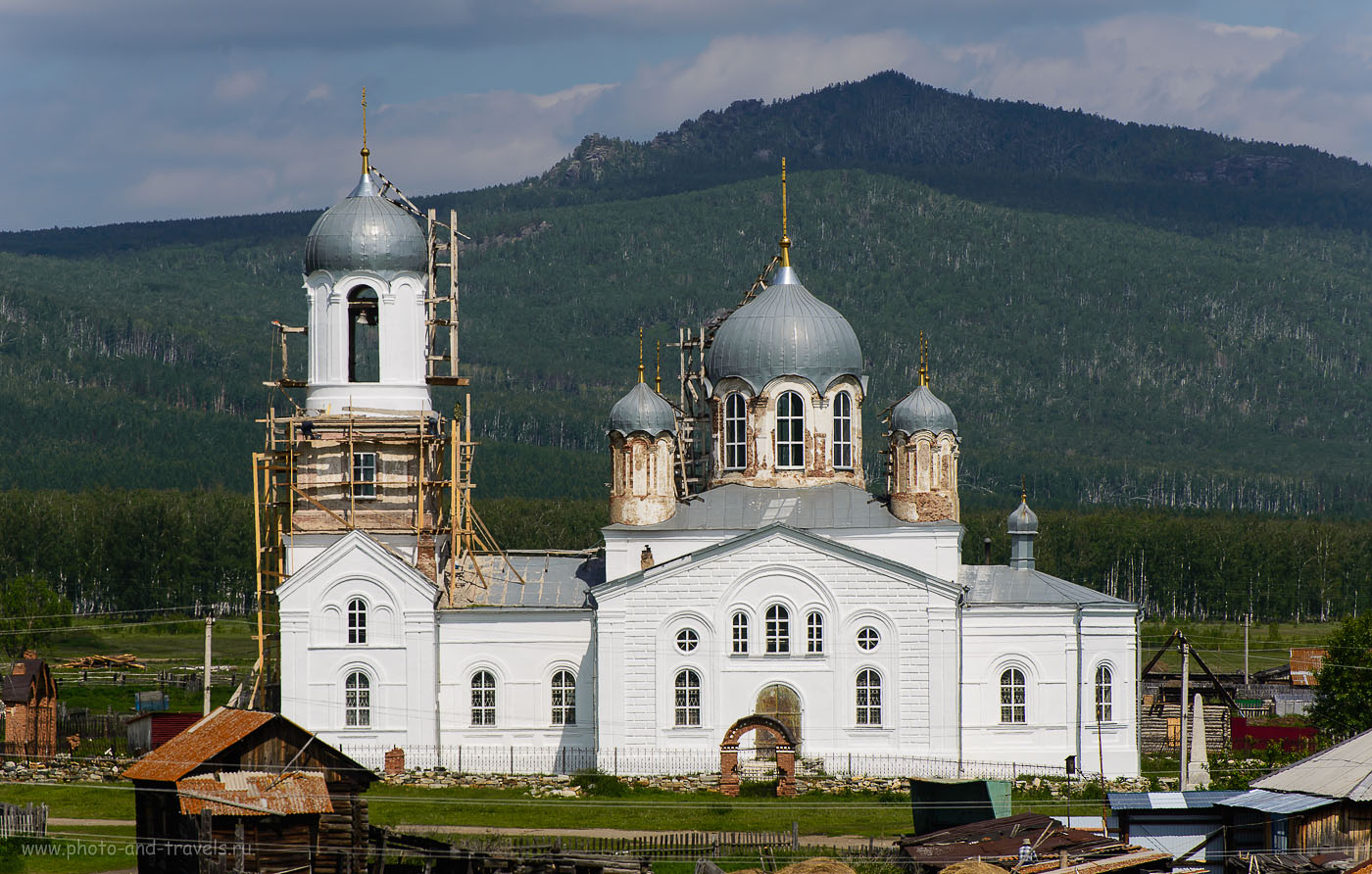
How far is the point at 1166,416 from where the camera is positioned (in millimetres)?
187000

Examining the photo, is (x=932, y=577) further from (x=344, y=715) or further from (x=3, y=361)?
(x=3, y=361)

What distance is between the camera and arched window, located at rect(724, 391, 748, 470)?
171ft

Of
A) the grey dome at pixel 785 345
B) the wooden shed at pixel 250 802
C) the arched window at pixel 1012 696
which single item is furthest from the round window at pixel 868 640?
the wooden shed at pixel 250 802

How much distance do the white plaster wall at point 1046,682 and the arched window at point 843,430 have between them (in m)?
5.54

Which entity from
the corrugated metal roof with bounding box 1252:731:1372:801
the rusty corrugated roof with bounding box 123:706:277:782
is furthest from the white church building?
the rusty corrugated roof with bounding box 123:706:277:782

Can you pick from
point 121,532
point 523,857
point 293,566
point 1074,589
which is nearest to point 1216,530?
point 121,532

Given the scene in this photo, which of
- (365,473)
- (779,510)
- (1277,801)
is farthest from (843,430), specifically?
(1277,801)

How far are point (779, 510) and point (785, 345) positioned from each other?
424cm

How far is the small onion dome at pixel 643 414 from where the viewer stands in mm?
50250

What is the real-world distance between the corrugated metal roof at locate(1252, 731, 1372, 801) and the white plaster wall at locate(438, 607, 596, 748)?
17990 mm

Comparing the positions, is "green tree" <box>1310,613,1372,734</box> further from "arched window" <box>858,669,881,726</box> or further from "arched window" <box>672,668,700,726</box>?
"arched window" <box>672,668,700,726</box>

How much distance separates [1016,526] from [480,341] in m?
→ 144

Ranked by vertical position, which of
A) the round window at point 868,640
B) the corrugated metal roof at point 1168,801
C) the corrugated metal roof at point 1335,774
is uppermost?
the round window at point 868,640

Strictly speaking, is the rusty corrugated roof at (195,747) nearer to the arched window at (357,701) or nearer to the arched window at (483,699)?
the arched window at (357,701)
